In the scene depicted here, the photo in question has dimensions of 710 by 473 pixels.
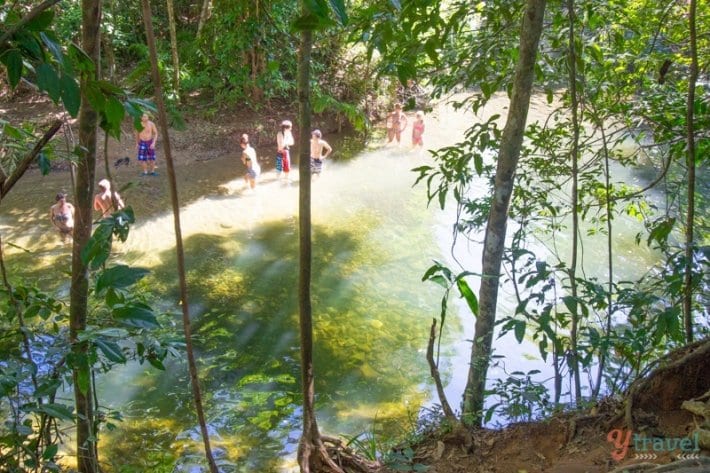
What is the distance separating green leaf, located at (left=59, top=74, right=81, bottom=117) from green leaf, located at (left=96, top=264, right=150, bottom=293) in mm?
494

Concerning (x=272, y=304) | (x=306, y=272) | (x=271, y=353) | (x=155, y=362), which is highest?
(x=306, y=272)

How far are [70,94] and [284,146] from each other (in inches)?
403

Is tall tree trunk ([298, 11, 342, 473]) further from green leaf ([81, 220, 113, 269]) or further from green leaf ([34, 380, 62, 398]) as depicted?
green leaf ([34, 380, 62, 398])

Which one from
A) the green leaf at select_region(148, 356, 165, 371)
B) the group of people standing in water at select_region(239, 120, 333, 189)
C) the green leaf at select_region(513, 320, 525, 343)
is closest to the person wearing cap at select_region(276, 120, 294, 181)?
the group of people standing in water at select_region(239, 120, 333, 189)

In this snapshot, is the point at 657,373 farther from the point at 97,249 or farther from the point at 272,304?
the point at 272,304

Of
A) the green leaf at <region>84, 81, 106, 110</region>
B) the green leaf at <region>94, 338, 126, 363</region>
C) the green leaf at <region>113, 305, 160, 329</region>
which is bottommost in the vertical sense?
the green leaf at <region>94, 338, 126, 363</region>

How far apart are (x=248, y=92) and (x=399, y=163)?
4.17 m

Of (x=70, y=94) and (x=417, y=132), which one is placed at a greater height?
(x=417, y=132)

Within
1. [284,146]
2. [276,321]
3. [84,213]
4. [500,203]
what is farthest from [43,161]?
[284,146]

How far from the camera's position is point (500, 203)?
364 centimetres

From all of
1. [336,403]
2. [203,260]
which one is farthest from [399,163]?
[336,403]

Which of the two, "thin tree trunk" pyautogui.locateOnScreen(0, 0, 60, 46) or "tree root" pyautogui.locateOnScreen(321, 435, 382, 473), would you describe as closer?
"thin tree trunk" pyautogui.locateOnScreen(0, 0, 60, 46)

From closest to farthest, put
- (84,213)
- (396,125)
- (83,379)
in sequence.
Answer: (83,379) < (84,213) < (396,125)

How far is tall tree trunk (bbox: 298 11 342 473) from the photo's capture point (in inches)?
97.3
